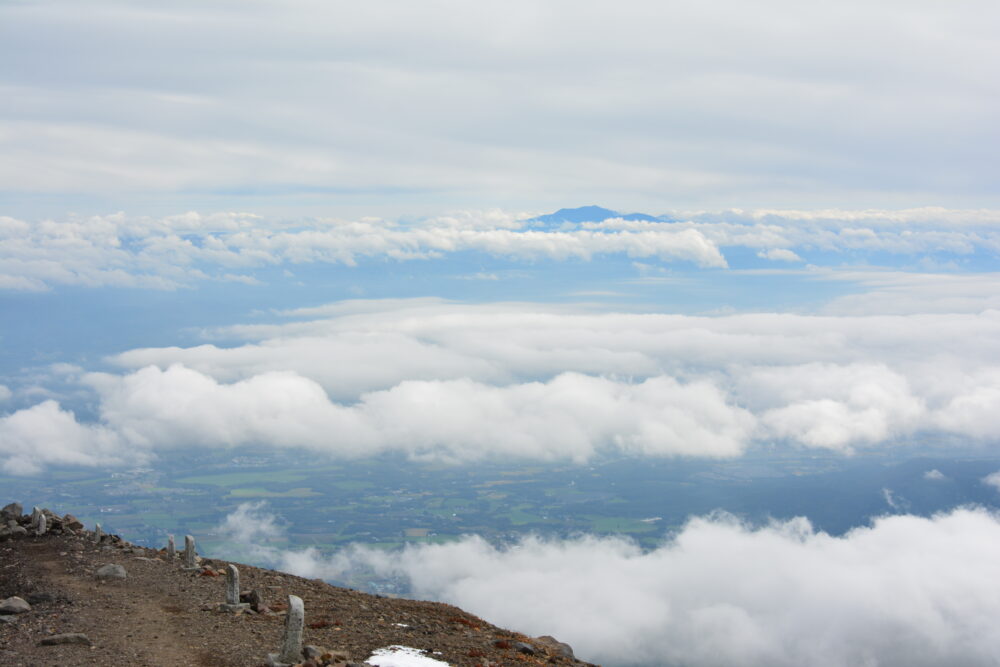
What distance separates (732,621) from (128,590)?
138 m

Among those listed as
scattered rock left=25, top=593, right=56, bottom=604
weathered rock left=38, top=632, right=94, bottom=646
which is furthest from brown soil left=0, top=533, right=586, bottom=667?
weathered rock left=38, top=632, right=94, bottom=646

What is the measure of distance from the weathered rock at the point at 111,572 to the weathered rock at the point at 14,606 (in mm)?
3468

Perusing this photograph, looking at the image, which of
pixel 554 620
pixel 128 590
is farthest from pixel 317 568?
pixel 128 590

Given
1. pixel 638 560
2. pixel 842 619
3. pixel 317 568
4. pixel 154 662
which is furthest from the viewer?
pixel 638 560

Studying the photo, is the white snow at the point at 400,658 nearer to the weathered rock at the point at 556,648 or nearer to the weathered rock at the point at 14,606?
the weathered rock at the point at 556,648

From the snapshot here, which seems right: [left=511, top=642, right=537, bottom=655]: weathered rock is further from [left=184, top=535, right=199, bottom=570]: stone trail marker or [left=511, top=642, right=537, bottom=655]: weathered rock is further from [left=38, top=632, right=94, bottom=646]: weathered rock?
[left=184, top=535, right=199, bottom=570]: stone trail marker

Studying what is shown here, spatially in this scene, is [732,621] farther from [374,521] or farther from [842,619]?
[374,521]

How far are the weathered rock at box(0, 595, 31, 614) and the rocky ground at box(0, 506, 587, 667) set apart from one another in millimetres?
52

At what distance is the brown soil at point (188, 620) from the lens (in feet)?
55.0

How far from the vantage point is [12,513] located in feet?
92.0

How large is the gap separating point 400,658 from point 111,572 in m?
10.7

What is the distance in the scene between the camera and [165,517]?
7057 inches

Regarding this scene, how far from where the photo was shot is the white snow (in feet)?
53.5

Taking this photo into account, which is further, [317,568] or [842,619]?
[842,619]
